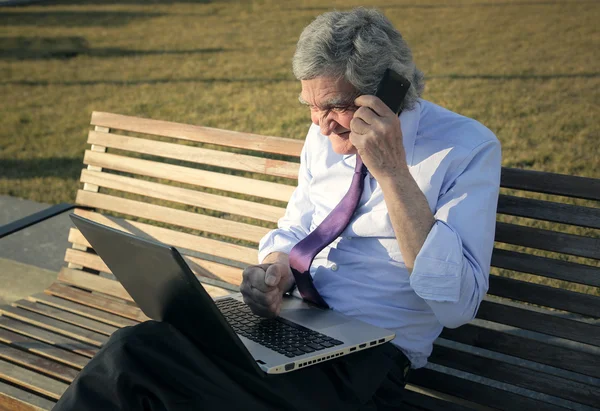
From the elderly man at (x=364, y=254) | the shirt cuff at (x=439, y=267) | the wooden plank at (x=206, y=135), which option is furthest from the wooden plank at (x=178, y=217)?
the shirt cuff at (x=439, y=267)

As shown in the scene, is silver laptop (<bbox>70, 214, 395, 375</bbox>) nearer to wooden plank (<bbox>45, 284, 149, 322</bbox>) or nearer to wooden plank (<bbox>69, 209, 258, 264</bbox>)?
wooden plank (<bbox>69, 209, 258, 264</bbox>)

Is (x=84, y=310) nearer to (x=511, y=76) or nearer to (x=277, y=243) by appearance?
(x=277, y=243)

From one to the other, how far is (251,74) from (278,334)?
341 inches

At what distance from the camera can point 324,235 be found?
2.68 meters

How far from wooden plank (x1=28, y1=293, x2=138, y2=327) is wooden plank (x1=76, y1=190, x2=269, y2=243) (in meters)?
0.53

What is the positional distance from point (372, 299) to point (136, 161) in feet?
5.92

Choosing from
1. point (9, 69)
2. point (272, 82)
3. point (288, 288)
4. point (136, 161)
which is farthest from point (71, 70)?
point (288, 288)

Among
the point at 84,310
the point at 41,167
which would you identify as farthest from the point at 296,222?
the point at 41,167

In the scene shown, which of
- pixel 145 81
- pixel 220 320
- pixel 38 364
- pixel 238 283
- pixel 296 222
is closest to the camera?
pixel 220 320

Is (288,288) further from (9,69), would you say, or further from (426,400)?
(9,69)

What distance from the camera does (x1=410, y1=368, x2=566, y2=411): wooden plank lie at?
110 inches

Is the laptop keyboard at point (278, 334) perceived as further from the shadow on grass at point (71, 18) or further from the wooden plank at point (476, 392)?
the shadow on grass at point (71, 18)

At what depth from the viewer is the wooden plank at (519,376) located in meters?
2.72

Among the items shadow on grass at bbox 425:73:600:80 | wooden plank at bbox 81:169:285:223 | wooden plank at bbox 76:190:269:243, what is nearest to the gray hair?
wooden plank at bbox 81:169:285:223
